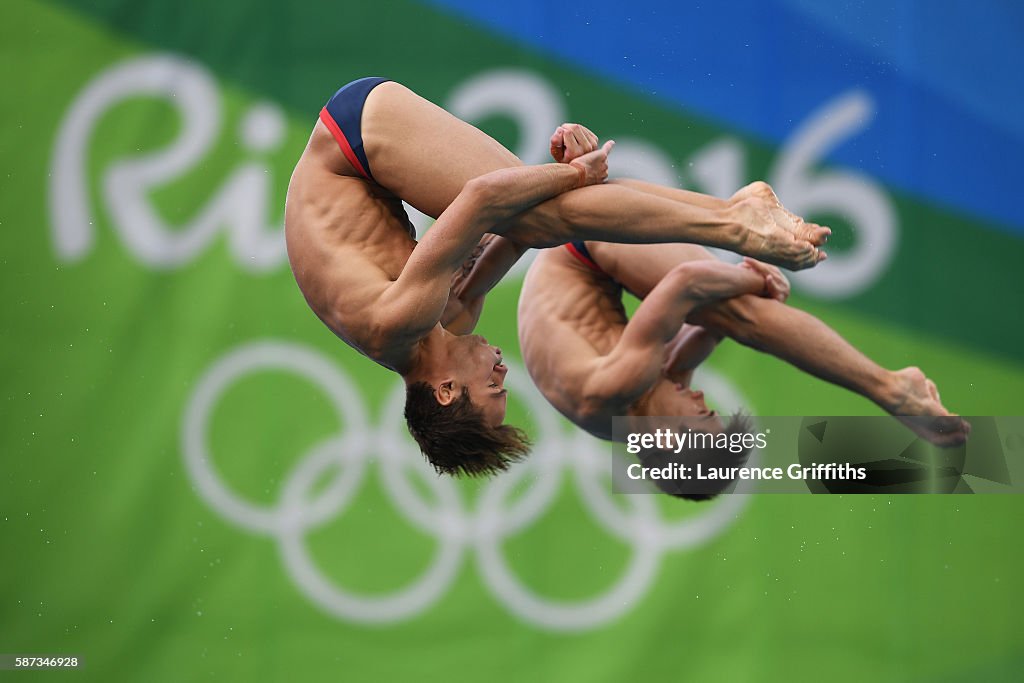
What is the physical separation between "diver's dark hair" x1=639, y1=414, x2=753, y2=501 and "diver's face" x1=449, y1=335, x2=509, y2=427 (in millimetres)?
730

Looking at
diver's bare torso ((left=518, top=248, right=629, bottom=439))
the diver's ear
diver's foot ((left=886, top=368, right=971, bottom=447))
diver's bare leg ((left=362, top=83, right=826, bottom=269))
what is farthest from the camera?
diver's bare torso ((left=518, top=248, right=629, bottom=439))

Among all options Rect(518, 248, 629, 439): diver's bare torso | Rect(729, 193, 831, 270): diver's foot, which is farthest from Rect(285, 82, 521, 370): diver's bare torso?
Rect(518, 248, 629, 439): diver's bare torso

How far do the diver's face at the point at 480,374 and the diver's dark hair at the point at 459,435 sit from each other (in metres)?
0.02

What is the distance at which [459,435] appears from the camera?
10.2 ft

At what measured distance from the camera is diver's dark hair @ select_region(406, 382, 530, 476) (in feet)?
10.2

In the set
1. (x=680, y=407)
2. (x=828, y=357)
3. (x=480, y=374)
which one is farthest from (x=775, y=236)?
(x=680, y=407)

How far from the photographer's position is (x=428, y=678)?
16.4 feet

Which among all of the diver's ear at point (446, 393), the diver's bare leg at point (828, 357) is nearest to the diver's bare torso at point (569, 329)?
the diver's bare leg at point (828, 357)

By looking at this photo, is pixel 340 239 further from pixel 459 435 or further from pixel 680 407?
pixel 680 407

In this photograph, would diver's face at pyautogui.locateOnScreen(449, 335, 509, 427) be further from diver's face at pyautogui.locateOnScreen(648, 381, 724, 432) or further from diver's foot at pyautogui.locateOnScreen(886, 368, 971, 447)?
diver's foot at pyautogui.locateOnScreen(886, 368, 971, 447)

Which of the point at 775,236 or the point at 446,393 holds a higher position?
the point at 775,236

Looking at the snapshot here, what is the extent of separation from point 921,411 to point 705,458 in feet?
2.10

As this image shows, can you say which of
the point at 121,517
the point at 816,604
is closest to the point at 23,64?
the point at 121,517

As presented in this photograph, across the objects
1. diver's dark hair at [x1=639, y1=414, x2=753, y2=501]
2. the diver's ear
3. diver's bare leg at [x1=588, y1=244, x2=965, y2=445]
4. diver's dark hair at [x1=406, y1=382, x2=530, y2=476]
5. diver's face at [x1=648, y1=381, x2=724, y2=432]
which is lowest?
diver's dark hair at [x1=406, y1=382, x2=530, y2=476]
